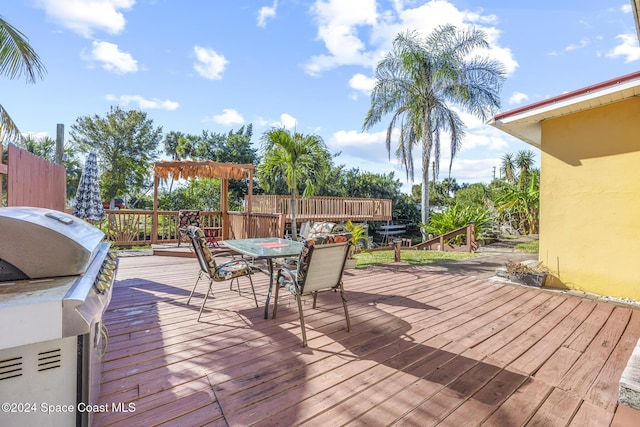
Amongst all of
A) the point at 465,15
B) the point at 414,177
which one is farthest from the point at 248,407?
the point at 465,15

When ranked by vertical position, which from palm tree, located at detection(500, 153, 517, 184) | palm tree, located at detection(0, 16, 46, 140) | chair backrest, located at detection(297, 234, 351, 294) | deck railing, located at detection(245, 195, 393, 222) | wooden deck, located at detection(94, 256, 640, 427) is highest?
palm tree, located at detection(500, 153, 517, 184)

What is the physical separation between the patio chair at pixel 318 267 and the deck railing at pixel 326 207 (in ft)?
29.9

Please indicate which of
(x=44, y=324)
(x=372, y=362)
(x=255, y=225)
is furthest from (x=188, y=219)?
(x=44, y=324)

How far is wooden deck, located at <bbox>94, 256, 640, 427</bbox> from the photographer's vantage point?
1775 millimetres

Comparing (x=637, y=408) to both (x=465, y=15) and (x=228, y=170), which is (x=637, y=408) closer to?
(x=228, y=170)

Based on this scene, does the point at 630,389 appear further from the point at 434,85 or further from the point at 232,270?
the point at 434,85

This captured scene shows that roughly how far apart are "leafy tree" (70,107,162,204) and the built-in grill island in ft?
62.9

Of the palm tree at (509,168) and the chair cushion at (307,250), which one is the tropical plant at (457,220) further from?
the palm tree at (509,168)

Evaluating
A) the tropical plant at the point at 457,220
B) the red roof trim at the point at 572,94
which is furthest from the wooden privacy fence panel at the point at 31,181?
the tropical plant at the point at 457,220

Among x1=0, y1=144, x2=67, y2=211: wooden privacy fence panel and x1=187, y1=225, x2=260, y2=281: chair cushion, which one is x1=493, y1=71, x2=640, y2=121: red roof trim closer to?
x1=187, y1=225, x2=260, y2=281: chair cushion

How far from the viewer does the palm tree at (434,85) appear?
13133 mm

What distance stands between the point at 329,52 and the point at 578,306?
11.2 m

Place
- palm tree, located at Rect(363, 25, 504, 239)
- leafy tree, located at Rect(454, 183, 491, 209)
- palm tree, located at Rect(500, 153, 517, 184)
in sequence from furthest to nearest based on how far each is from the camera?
1. palm tree, located at Rect(500, 153, 517, 184)
2. leafy tree, located at Rect(454, 183, 491, 209)
3. palm tree, located at Rect(363, 25, 504, 239)

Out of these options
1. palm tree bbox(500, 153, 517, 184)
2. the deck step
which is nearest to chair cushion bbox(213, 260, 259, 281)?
the deck step
